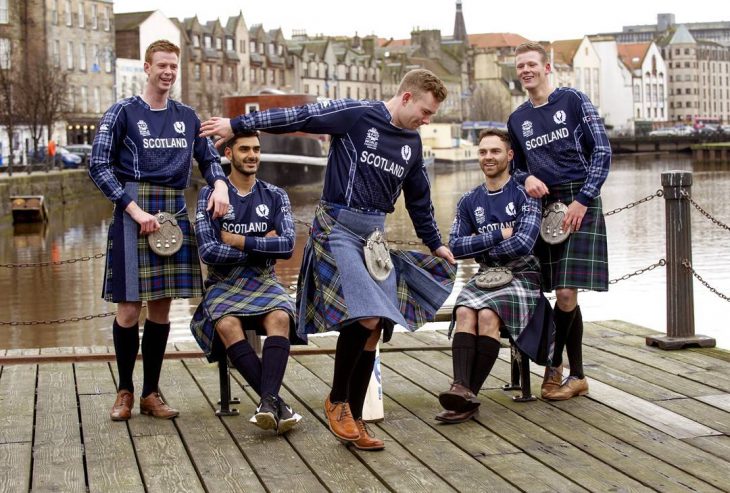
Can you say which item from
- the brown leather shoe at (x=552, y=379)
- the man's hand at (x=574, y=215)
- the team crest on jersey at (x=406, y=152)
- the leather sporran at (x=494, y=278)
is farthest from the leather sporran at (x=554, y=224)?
the team crest on jersey at (x=406, y=152)

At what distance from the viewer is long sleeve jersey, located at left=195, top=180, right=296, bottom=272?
5.99 metres

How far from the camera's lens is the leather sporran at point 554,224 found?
659 centimetres

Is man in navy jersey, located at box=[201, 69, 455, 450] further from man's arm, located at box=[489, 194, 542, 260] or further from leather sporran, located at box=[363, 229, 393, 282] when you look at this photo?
man's arm, located at box=[489, 194, 542, 260]

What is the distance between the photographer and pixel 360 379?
5.71 metres

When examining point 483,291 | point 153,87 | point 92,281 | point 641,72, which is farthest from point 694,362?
point 641,72

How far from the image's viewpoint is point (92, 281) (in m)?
20.2

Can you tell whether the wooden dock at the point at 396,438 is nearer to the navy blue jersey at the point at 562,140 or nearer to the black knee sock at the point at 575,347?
the black knee sock at the point at 575,347

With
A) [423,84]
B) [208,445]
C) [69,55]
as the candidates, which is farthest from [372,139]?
[69,55]

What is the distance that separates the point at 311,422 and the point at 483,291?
106 centimetres

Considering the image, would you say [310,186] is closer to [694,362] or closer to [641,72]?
[694,362]

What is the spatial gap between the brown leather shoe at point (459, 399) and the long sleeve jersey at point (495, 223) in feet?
2.47

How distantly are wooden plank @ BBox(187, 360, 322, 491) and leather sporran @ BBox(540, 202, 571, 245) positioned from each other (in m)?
1.72

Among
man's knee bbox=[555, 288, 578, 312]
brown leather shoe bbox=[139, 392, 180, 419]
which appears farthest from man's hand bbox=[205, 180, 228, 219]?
man's knee bbox=[555, 288, 578, 312]

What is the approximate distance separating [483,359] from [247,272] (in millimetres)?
1190
